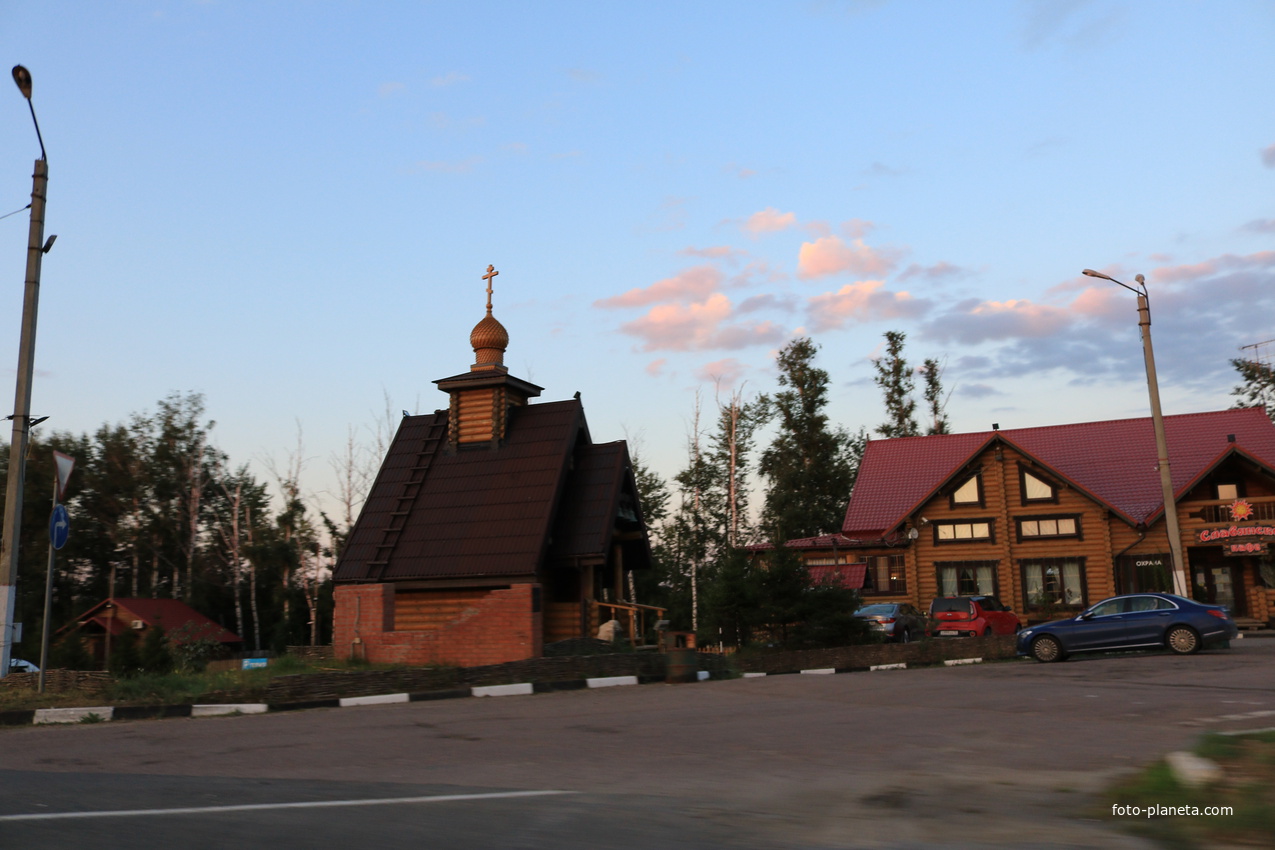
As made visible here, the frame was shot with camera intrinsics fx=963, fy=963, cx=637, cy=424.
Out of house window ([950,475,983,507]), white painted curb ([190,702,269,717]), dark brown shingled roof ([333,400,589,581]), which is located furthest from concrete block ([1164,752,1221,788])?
house window ([950,475,983,507])

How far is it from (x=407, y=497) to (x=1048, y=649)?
15.8 meters

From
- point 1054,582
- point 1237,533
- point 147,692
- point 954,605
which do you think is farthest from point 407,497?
point 1237,533

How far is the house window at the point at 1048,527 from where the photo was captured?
36.2 meters

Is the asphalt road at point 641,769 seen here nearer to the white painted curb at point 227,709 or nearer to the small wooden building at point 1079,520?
the white painted curb at point 227,709

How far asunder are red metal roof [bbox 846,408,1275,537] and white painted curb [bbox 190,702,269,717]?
27795 mm

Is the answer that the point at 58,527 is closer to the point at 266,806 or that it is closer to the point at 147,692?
the point at 147,692

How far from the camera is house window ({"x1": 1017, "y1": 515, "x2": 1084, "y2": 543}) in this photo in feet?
119

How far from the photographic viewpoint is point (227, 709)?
14.9 metres

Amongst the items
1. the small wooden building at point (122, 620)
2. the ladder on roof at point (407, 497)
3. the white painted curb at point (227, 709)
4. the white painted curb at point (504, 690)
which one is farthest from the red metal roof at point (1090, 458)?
the white painted curb at point (227, 709)

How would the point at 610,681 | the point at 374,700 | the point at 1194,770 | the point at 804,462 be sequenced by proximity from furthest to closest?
the point at 804,462
the point at 610,681
the point at 374,700
the point at 1194,770

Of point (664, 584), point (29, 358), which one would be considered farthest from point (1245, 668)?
point (664, 584)

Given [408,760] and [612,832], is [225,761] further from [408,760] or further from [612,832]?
[612,832]

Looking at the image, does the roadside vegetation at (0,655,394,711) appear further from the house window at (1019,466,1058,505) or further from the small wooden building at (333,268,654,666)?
the house window at (1019,466,1058,505)

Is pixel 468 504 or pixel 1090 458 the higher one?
pixel 1090 458
